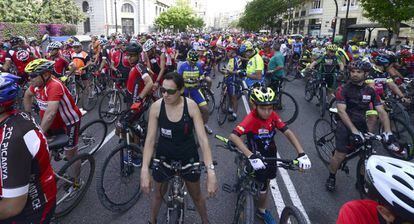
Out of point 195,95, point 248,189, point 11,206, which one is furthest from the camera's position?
point 195,95

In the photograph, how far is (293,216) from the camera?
2.84 m

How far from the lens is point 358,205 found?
5.95 feet

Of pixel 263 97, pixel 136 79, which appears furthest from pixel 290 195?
pixel 136 79

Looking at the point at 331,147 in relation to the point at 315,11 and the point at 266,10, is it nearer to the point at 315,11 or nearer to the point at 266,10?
the point at 315,11

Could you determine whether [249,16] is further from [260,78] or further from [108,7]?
[260,78]

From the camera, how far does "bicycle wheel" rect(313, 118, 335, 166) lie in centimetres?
572

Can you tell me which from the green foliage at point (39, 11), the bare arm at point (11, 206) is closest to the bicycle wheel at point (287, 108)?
the bare arm at point (11, 206)

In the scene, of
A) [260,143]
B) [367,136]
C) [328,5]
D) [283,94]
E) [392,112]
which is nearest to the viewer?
[260,143]

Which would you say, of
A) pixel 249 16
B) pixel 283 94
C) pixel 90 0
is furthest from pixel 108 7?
pixel 283 94

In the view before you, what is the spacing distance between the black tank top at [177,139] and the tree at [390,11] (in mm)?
19850

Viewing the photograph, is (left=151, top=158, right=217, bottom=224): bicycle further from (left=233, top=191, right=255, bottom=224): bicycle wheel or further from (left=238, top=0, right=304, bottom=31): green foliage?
(left=238, top=0, right=304, bottom=31): green foliage

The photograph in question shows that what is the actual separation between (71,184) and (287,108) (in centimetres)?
656

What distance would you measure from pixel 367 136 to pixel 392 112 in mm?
3112

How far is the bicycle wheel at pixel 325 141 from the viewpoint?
5.72m
